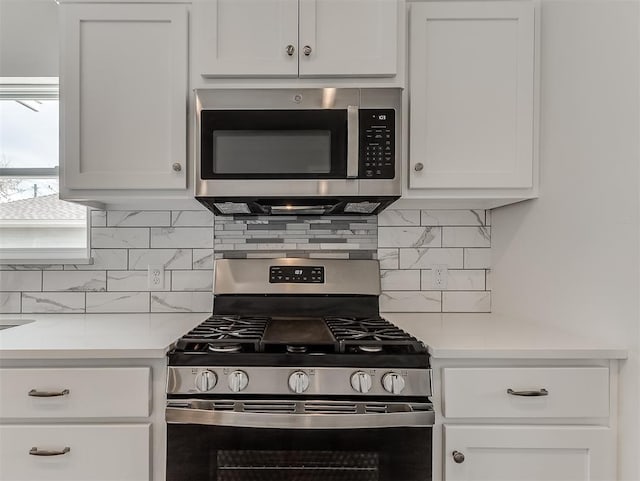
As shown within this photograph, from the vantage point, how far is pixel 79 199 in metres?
1.66

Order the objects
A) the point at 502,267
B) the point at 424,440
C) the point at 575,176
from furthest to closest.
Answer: the point at 502,267, the point at 575,176, the point at 424,440

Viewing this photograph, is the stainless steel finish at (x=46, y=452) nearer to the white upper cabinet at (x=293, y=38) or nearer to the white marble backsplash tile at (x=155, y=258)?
the white marble backsplash tile at (x=155, y=258)

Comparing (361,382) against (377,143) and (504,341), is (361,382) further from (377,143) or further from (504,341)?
(377,143)

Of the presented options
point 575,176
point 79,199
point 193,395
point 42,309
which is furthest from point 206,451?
point 575,176

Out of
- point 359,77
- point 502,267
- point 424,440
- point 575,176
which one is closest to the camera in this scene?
point 424,440

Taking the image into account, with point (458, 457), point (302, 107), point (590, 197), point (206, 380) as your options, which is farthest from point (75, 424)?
point (590, 197)

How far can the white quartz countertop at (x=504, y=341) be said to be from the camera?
129 centimetres

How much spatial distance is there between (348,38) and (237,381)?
120 cm

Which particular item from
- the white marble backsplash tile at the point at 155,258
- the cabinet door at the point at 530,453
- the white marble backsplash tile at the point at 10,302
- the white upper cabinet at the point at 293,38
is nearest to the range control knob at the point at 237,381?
the cabinet door at the point at 530,453

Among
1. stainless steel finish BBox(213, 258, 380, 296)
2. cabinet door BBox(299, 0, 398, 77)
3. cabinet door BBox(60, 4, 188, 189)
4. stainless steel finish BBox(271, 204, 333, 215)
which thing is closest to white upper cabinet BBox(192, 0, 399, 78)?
cabinet door BBox(299, 0, 398, 77)

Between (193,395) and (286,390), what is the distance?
0.27 metres

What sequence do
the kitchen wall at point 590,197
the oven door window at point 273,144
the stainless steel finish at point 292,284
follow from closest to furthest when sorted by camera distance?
the kitchen wall at point 590,197 < the oven door window at point 273,144 < the stainless steel finish at point 292,284

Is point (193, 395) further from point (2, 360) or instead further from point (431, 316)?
point (431, 316)

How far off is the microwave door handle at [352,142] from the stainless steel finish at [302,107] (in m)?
0.03
